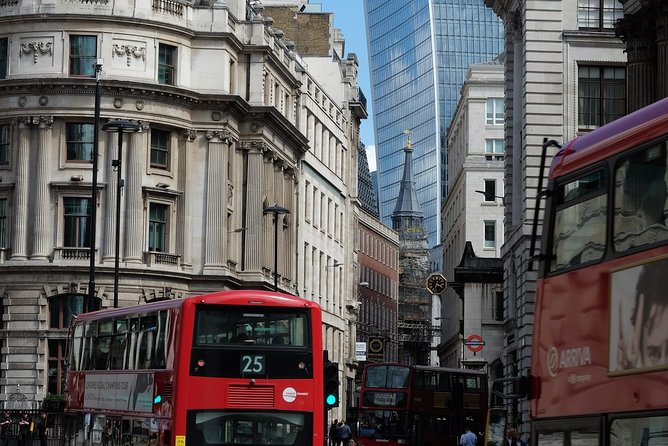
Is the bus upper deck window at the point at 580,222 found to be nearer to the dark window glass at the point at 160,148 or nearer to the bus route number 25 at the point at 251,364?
the bus route number 25 at the point at 251,364

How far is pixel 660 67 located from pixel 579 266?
78.6ft

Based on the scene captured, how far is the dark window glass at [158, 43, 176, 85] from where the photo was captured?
75.2 m

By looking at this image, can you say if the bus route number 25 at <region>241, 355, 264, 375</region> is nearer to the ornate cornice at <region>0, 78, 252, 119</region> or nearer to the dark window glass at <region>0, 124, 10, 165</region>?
the ornate cornice at <region>0, 78, 252, 119</region>

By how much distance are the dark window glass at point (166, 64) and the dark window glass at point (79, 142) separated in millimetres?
4328

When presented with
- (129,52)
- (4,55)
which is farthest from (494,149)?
(4,55)

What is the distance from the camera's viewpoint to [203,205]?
76125 mm

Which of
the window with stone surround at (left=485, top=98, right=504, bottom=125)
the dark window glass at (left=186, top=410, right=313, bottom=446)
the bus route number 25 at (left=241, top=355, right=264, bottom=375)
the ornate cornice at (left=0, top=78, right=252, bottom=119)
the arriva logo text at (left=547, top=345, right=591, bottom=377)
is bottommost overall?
the dark window glass at (left=186, top=410, right=313, bottom=446)

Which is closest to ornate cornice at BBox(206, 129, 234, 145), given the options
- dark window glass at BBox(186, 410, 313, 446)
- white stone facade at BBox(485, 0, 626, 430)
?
white stone facade at BBox(485, 0, 626, 430)

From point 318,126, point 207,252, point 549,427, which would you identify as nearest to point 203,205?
point 207,252

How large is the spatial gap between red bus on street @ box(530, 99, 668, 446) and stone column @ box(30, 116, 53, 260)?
57.1 meters

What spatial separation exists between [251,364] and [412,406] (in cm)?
3241

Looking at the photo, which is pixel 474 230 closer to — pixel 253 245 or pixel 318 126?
pixel 318 126

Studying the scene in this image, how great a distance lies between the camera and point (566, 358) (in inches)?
615

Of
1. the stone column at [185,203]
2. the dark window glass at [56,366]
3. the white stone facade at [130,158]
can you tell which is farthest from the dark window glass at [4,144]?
the dark window glass at [56,366]
